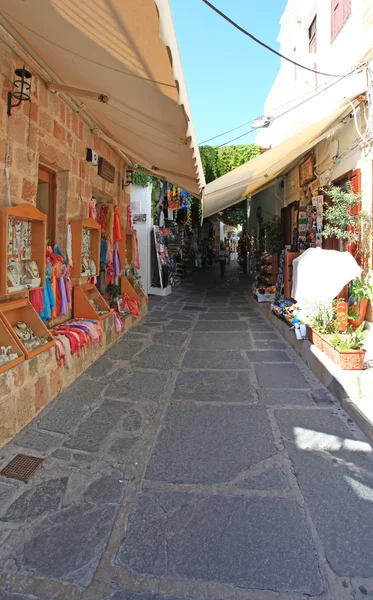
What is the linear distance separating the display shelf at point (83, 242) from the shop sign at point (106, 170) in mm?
1116

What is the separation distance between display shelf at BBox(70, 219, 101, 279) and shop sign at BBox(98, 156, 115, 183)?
1.12 metres

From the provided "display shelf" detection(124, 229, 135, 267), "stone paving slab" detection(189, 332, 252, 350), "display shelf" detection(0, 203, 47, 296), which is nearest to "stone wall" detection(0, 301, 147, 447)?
"display shelf" detection(0, 203, 47, 296)

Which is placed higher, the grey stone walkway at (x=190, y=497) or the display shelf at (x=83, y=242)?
the display shelf at (x=83, y=242)

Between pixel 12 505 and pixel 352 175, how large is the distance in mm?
6071

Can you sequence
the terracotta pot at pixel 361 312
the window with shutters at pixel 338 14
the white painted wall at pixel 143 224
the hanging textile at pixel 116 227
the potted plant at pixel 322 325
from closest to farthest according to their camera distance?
1. the potted plant at pixel 322 325
2. the terracotta pot at pixel 361 312
3. the window with shutters at pixel 338 14
4. the hanging textile at pixel 116 227
5. the white painted wall at pixel 143 224

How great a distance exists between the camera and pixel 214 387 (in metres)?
3.95

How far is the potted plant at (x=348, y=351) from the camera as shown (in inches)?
146

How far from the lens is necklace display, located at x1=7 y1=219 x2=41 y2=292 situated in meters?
3.37

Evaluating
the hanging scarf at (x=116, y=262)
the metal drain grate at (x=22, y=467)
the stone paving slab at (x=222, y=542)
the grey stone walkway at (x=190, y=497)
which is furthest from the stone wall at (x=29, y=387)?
the hanging scarf at (x=116, y=262)

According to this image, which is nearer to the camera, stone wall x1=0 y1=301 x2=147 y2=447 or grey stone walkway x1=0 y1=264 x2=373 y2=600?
grey stone walkway x1=0 y1=264 x2=373 y2=600

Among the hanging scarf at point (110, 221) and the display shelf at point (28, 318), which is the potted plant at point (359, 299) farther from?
the hanging scarf at point (110, 221)

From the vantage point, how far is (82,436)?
2.91 metres

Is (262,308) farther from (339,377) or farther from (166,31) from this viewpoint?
(166,31)

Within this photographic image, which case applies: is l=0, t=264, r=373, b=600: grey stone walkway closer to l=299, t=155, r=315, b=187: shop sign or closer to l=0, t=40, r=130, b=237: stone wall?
l=0, t=40, r=130, b=237: stone wall
